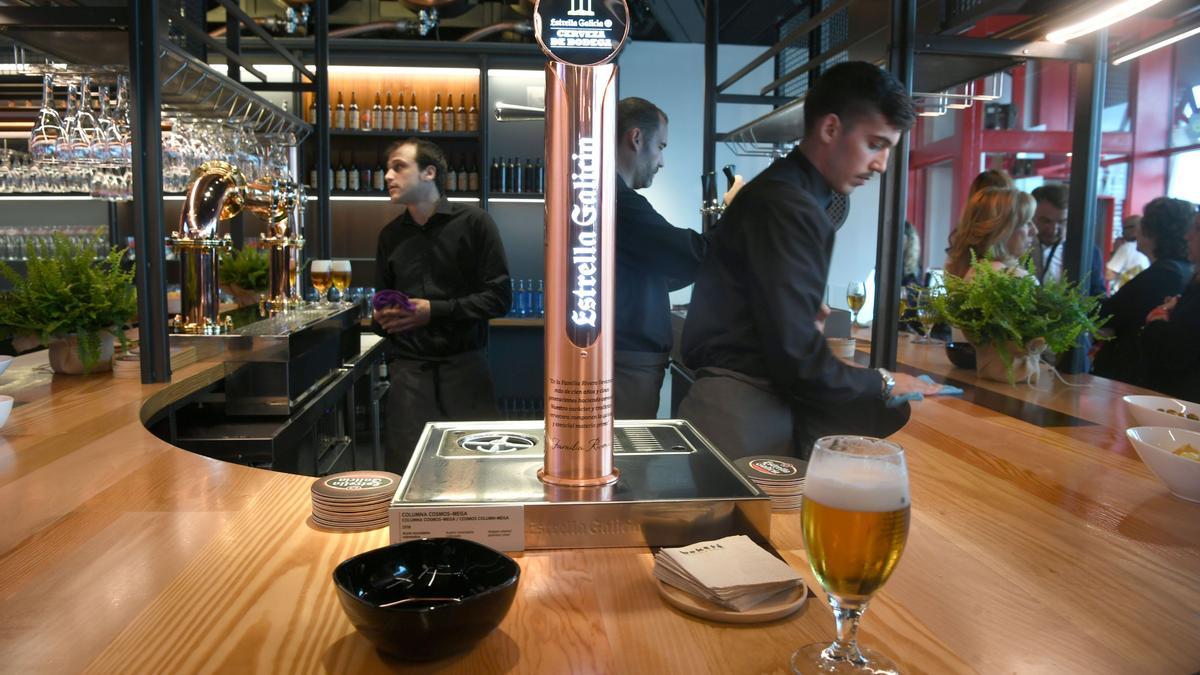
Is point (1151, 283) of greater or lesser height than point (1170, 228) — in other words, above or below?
below

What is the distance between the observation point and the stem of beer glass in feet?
2.54

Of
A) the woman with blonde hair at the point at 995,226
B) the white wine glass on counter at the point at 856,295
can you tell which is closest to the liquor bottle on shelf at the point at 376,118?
the white wine glass on counter at the point at 856,295

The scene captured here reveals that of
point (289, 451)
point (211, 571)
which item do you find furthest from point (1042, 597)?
point (289, 451)

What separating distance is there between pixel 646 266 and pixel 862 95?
961mm

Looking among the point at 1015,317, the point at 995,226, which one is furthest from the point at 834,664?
the point at 995,226

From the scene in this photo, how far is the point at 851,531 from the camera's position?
2.43 feet

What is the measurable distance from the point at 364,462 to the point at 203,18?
256 cm

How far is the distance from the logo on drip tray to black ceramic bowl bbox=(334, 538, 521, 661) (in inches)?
13.9

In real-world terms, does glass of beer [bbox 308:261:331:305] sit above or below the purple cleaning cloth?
above

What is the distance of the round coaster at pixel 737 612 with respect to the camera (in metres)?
0.86

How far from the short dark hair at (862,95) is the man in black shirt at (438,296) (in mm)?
1751

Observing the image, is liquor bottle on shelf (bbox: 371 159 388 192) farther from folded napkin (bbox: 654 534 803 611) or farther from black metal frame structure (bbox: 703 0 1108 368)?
folded napkin (bbox: 654 534 803 611)

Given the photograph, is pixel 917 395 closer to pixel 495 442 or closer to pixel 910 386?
pixel 910 386

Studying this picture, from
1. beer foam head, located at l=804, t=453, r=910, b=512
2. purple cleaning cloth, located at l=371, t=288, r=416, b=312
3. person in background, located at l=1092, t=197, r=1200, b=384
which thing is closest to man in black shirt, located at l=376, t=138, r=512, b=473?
purple cleaning cloth, located at l=371, t=288, r=416, b=312
